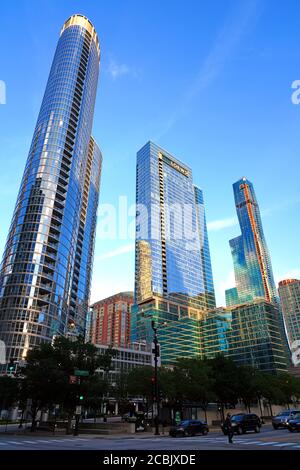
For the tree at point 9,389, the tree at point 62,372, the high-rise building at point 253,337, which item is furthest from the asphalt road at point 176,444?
the high-rise building at point 253,337

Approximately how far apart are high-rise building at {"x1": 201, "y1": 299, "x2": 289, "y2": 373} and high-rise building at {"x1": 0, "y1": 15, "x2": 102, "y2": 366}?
73.0 m

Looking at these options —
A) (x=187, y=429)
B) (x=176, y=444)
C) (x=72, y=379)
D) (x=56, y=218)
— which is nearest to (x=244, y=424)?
(x=187, y=429)

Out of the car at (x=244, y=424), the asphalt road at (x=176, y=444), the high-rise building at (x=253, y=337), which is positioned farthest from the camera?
the high-rise building at (x=253, y=337)

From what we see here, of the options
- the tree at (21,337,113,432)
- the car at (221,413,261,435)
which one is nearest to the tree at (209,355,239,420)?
the car at (221,413,261,435)

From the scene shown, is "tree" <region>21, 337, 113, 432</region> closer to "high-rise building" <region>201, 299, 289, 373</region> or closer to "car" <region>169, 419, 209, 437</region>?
"car" <region>169, 419, 209, 437</region>

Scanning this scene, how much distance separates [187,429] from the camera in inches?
1241

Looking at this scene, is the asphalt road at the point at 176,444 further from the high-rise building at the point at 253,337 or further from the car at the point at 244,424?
the high-rise building at the point at 253,337

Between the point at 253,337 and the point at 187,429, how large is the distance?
13463 cm

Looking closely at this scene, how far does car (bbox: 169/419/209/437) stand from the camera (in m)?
31.3

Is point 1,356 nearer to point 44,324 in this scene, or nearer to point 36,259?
point 44,324

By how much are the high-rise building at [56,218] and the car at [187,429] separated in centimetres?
6318

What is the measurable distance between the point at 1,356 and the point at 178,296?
12665cm

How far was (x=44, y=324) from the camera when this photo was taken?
9312cm

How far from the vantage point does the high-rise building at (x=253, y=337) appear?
15050 cm
